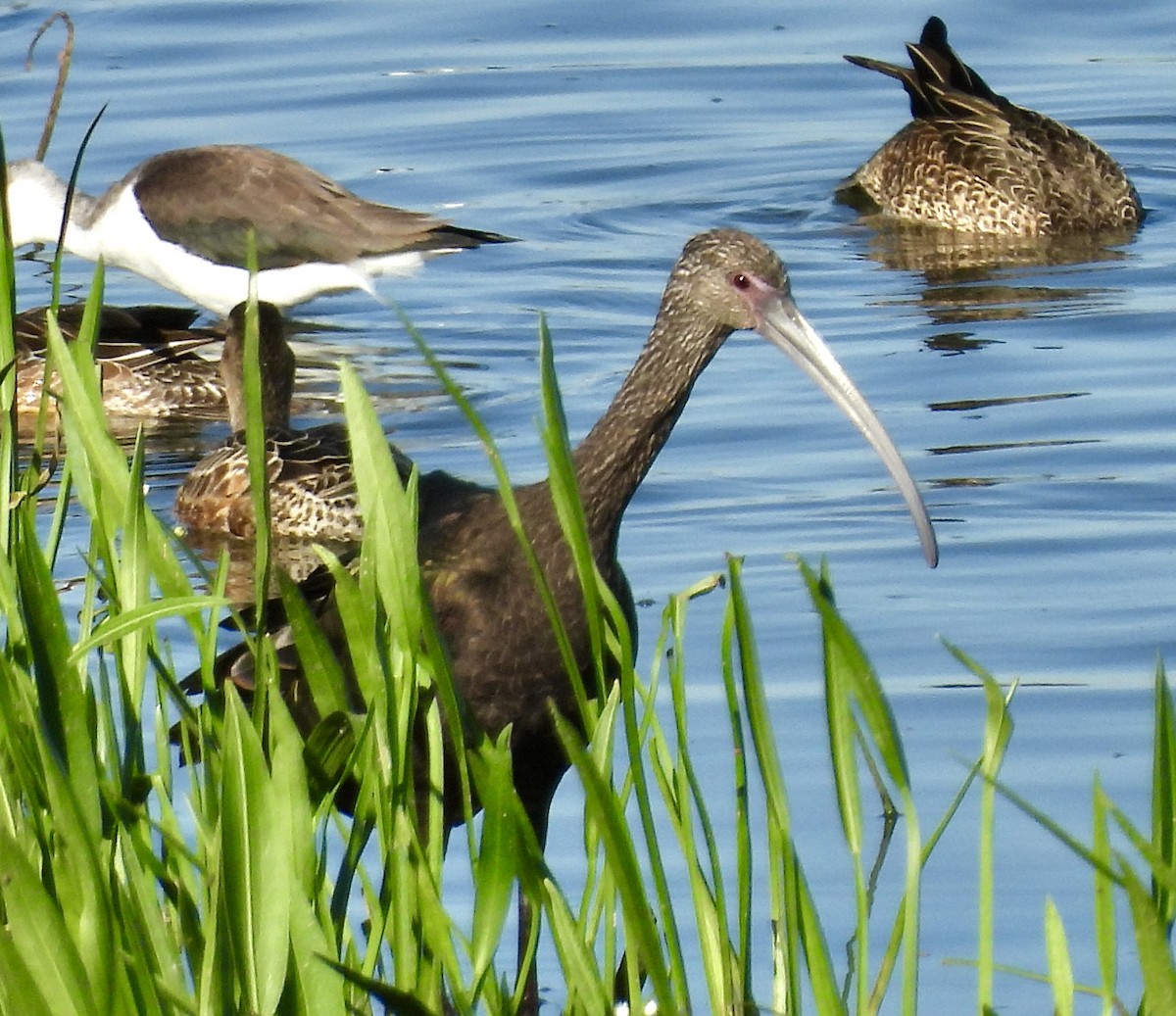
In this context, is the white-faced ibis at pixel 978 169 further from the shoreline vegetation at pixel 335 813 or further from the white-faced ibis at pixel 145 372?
the shoreline vegetation at pixel 335 813

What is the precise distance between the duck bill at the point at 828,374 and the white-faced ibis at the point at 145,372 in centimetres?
480

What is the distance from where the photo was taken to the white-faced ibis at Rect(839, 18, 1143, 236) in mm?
10844

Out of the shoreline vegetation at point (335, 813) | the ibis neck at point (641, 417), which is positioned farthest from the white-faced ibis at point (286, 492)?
the shoreline vegetation at point (335, 813)

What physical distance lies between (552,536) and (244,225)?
6112mm

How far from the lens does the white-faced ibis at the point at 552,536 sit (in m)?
4.36

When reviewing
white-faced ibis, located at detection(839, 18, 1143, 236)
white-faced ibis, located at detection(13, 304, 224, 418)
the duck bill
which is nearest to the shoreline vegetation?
the duck bill

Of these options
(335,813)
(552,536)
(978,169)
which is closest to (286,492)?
(552,536)

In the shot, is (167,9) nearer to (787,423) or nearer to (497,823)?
(787,423)

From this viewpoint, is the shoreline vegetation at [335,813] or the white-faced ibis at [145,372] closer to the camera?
the shoreline vegetation at [335,813]

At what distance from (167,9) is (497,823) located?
12.9 meters

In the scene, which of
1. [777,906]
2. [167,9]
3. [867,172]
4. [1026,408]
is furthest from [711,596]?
[167,9]

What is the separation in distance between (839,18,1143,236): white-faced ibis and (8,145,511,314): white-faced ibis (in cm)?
221

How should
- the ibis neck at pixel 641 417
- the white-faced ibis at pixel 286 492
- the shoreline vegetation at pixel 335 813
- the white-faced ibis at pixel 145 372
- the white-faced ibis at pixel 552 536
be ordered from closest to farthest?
the shoreline vegetation at pixel 335 813, the white-faced ibis at pixel 552 536, the ibis neck at pixel 641 417, the white-faced ibis at pixel 286 492, the white-faced ibis at pixel 145 372

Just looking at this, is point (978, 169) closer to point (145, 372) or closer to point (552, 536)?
point (145, 372)
